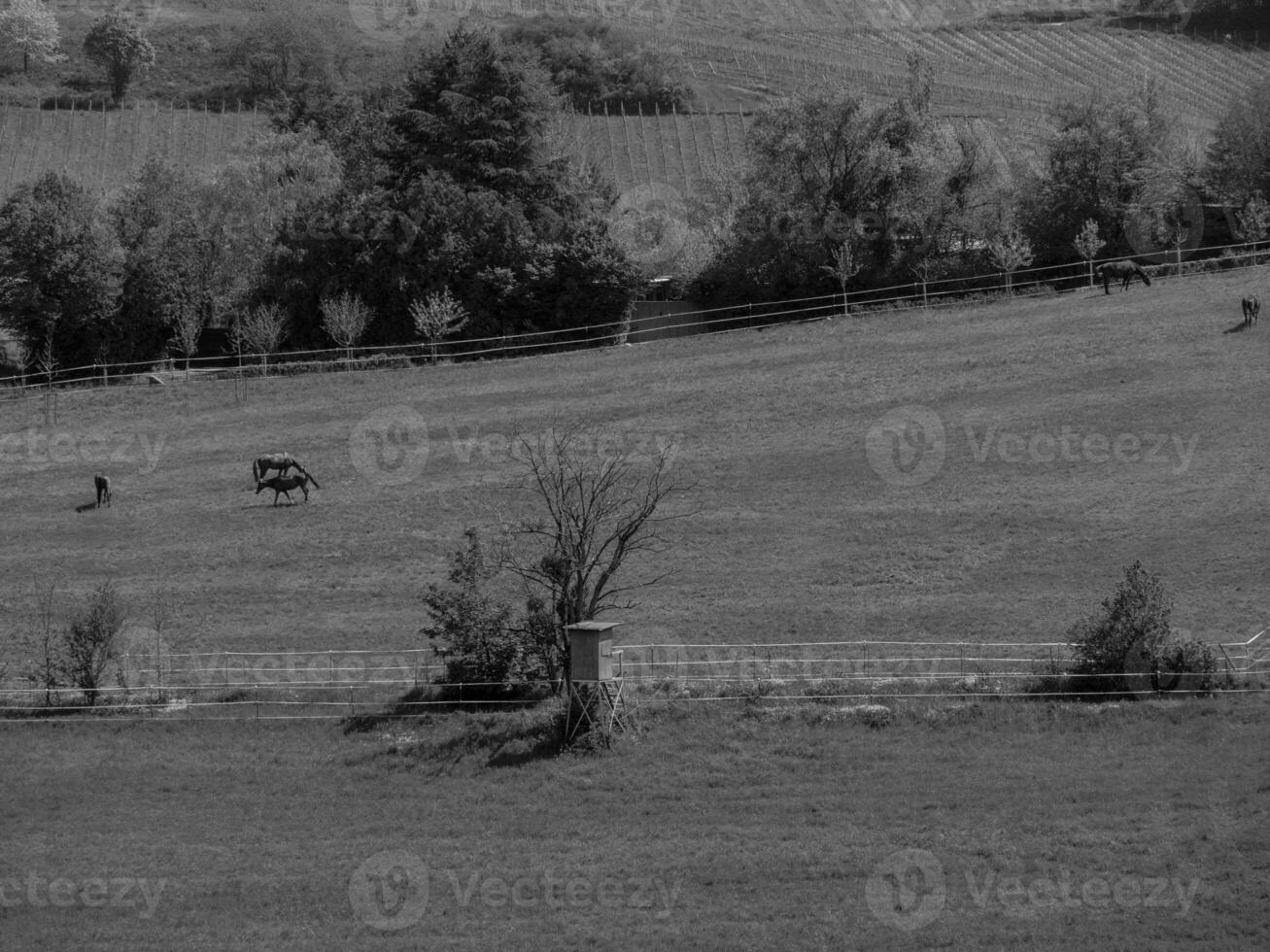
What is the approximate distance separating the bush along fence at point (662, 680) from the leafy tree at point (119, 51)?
11619 cm

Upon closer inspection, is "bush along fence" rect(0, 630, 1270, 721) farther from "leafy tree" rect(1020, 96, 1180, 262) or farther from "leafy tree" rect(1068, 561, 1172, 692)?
"leafy tree" rect(1020, 96, 1180, 262)

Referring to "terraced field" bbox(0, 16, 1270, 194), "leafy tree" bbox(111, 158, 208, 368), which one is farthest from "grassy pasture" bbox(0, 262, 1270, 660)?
"terraced field" bbox(0, 16, 1270, 194)

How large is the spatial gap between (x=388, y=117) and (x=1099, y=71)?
81.2 m

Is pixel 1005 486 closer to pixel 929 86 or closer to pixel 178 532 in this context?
pixel 178 532

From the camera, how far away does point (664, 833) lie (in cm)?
2809

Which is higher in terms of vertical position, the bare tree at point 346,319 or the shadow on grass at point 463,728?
the bare tree at point 346,319

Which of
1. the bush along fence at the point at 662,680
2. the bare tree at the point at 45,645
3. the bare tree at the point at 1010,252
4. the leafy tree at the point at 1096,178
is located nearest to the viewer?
the bush along fence at the point at 662,680

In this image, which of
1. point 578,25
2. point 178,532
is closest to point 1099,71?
point 578,25

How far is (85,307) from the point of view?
65250 millimetres

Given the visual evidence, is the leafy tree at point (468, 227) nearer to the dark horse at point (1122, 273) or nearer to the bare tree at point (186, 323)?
the bare tree at point (186, 323)

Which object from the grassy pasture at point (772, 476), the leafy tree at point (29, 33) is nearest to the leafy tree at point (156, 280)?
the grassy pasture at point (772, 476)

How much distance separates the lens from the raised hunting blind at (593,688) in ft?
104

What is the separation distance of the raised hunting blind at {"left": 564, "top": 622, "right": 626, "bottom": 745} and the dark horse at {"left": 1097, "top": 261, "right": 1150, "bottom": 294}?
119 feet

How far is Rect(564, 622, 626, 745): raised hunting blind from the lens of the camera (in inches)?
1253
